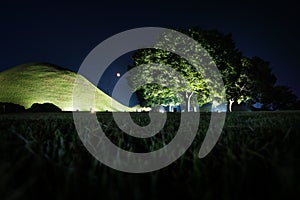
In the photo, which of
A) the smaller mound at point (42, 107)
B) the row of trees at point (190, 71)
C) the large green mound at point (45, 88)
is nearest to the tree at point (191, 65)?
the row of trees at point (190, 71)

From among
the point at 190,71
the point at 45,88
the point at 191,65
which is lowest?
the point at 45,88

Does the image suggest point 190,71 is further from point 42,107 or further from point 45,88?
point 45,88

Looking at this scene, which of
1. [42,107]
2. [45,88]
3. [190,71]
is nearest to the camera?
[42,107]

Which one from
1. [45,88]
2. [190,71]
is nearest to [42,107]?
[190,71]

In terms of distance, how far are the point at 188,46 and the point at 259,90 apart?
16878 mm

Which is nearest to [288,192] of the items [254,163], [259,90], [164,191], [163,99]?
[164,191]

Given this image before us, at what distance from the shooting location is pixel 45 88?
39.6 metres

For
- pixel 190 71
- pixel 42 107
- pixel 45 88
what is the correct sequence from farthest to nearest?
pixel 45 88, pixel 190 71, pixel 42 107

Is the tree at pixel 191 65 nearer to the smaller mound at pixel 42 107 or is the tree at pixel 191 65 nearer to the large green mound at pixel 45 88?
the smaller mound at pixel 42 107

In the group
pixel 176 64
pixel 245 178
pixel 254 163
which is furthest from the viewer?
pixel 176 64

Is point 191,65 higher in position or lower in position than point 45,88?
higher

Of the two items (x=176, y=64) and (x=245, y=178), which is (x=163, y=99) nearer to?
(x=176, y=64)

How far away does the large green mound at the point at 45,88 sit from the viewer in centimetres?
3709

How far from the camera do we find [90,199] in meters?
0.62
